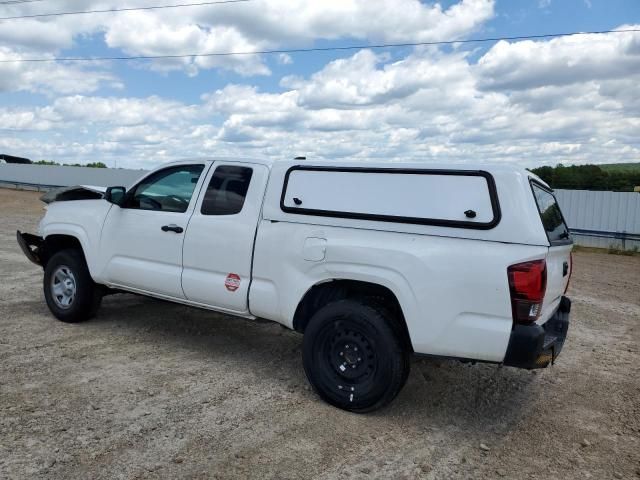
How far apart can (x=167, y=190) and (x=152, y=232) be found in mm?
457

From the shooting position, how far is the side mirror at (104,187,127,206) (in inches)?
230

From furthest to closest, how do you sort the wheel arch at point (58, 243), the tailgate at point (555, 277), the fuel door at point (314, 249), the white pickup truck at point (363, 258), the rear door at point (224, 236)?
A: the wheel arch at point (58, 243) < the rear door at point (224, 236) < the fuel door at point (314, 249) < the tailgate at point (555, 277) < the white pickup truck at point (363, 258)

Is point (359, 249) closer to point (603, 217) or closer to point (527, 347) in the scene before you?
point (527, 347)

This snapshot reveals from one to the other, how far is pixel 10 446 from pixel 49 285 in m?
3.21

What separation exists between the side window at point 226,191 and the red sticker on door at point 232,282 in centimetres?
56

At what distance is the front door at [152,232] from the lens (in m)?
5.39

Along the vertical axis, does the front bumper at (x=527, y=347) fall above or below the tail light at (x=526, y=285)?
below

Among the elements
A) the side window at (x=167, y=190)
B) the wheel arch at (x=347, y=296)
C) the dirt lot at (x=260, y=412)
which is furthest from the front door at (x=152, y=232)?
the wheel arch at (x=347, y=296)

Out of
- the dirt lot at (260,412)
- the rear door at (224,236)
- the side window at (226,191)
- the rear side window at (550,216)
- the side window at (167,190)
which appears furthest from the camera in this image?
the side window at (167,190)

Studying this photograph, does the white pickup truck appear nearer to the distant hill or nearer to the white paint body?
the white paint body

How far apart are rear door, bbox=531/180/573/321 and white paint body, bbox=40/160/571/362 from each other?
0.11 feet

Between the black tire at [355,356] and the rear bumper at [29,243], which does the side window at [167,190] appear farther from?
the black tire at [355,356]

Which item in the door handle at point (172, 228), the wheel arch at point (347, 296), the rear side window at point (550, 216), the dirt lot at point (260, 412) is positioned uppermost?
the rear side window at point (550, 216)

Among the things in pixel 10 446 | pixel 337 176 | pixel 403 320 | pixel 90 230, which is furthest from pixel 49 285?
pixel 403 320
